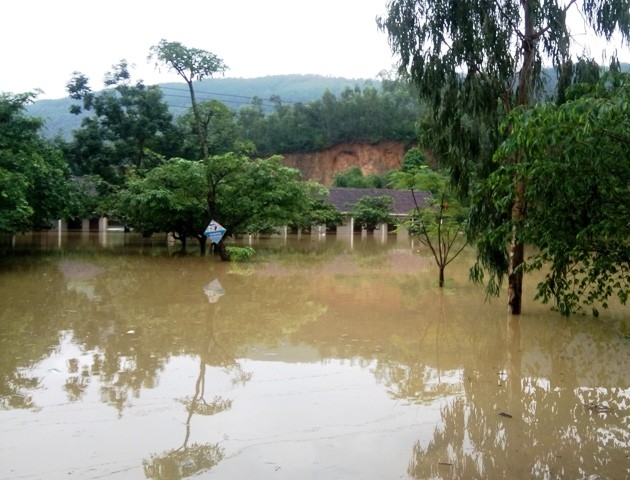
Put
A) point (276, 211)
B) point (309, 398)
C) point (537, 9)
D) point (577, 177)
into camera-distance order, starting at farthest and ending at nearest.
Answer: point (276, 211)
point (537, 9)
point (309, 398)
point (577, 177)

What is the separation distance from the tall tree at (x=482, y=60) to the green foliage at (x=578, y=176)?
4756 millimetres

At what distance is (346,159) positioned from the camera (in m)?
78.1

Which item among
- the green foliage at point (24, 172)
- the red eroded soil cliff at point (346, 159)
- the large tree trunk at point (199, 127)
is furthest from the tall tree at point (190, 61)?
the red eroded soil cliff at point (346, 159)

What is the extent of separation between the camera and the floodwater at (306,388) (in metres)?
4.59

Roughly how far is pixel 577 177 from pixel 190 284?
11809 millimetres

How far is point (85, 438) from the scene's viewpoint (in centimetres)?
493

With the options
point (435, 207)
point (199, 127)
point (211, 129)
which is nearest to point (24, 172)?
point (435, 207)

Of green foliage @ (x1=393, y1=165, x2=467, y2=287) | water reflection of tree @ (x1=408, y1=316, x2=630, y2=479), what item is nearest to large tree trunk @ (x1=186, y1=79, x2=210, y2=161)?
green foliage @ (x1=393, y1=165, x2=467, y2=287)

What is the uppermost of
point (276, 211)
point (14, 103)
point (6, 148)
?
point (14, 103)

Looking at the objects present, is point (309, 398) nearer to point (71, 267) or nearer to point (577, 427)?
point (577, 427)

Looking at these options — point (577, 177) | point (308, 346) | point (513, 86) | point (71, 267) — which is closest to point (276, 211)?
point (71, 267)

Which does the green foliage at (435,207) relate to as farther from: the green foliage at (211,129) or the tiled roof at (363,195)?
the tiled roof at (363,195)

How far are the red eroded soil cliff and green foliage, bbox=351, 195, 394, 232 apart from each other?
2832cm

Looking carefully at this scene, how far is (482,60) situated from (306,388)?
728 cm
